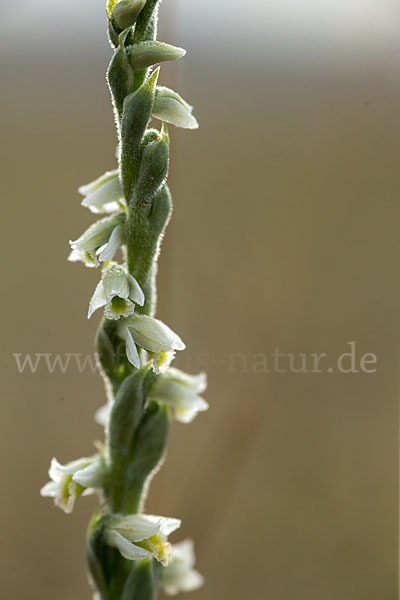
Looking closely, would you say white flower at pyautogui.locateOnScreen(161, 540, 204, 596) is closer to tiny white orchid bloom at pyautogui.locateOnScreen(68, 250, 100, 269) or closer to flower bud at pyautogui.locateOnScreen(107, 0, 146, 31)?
tiny white orchid bloom at pyautogui.locateOnScreen(68, 250, 100, 269)

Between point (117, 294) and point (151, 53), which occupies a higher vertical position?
point (151, 53)

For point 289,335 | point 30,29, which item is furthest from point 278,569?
point 30,29

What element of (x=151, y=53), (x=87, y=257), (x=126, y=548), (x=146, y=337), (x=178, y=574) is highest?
(x=151, y=53)

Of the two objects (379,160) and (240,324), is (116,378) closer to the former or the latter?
(240,324)

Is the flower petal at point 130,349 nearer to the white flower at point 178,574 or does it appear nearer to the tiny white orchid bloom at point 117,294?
the tiny white orchid bloom at point 117,294

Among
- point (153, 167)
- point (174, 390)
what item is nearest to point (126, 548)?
point (174, 390)

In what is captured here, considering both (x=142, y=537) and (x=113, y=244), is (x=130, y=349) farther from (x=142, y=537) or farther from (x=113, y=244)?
(x=142, y=537)
